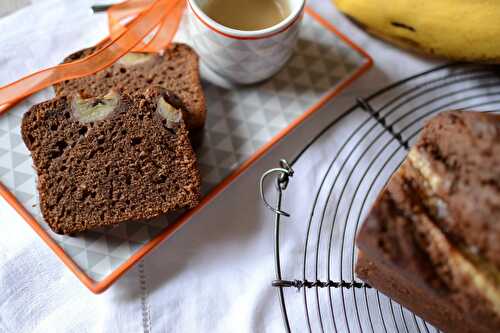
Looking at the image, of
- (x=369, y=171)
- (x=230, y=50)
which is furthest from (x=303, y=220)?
(x=230, y=50)

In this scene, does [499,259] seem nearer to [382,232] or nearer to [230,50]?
[382,232]

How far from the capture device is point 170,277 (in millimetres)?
1482

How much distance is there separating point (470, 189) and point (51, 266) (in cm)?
111

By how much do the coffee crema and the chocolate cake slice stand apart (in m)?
0.31

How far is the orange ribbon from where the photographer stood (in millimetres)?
1496

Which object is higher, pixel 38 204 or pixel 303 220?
pixel 38 204

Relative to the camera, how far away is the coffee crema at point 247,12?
1.57 metres

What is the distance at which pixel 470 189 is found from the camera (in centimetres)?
108

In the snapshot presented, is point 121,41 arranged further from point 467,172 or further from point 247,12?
point 467,172

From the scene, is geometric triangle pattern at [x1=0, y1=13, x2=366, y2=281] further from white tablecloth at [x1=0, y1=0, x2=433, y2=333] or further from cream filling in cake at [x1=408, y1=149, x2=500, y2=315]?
cream filling in cake at [x1=408, y1=149, x2=500, y2=315]

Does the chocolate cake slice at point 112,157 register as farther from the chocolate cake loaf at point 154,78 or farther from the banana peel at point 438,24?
the banana peel at point 438,24

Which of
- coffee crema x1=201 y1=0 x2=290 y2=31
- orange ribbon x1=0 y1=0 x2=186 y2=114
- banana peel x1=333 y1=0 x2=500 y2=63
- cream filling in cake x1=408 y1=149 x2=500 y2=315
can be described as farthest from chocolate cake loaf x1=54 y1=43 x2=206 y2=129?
cream filling in cake x1=408 y1=149 x2=500 y2=315

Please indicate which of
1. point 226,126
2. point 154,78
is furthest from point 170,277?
point 154,78

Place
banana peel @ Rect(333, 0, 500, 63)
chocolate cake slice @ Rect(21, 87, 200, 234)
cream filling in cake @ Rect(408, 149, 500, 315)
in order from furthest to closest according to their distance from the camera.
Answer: banana peel @ Rect(333, 0, 500, 63) < chocolate cake slice @ Rect(21, 87, 200, 234) < cream filling in cake @ Rect(408, 149, 500, 315)
